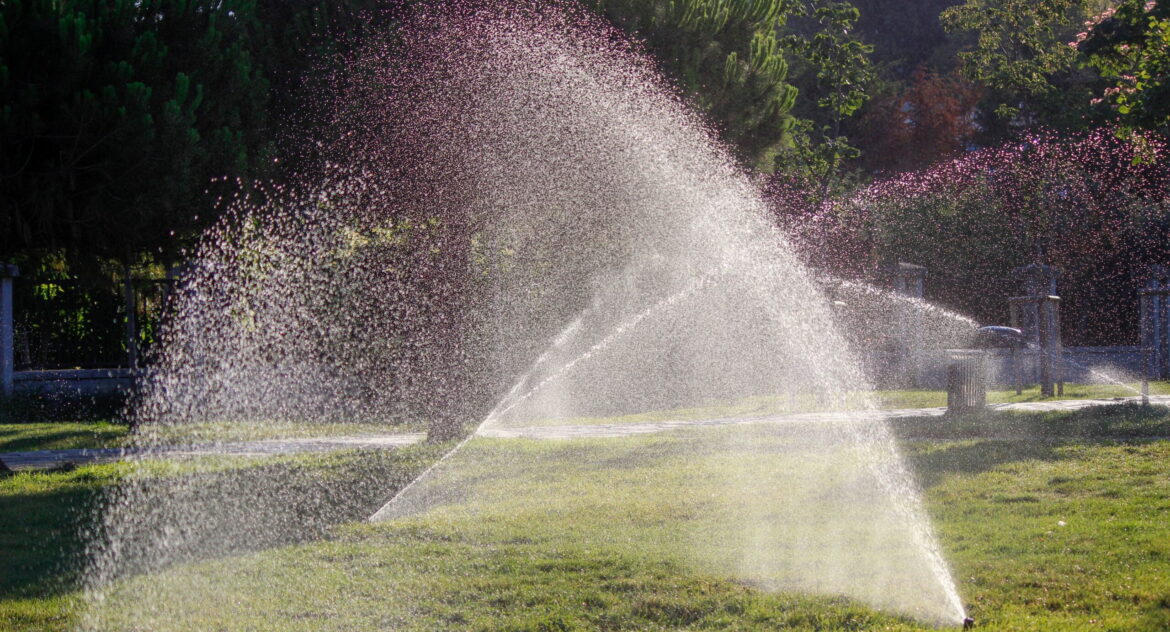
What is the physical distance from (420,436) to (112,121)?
572 cm

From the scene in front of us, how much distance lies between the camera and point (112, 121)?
9.36 m

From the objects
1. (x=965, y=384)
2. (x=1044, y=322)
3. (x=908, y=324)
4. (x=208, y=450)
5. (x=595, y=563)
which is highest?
(x=908, y=324)

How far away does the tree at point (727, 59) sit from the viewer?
42.5ft

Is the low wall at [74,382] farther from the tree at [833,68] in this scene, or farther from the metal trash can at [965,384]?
the metal trash can at [965,384]

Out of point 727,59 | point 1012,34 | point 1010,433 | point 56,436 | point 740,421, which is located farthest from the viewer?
point 1012,34

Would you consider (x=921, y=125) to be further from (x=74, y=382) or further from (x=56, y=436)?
(x=56, y=436)

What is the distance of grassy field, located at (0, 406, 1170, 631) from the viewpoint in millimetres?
5105

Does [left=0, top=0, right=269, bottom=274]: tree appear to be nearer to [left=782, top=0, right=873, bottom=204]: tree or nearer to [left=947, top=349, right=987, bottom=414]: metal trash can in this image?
[left=782, top=0, right=873, bottom=204]: tree


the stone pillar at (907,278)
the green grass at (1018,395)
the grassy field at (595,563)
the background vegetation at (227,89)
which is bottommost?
the grassy field at (595,563)

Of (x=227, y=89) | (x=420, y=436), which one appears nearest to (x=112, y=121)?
(x=227, y=89)

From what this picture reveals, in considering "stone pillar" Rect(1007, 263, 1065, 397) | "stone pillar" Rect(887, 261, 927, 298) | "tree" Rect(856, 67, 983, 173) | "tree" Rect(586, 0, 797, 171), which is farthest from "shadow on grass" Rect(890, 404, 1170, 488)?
"tree" Rect(856, 67, 983, 173)

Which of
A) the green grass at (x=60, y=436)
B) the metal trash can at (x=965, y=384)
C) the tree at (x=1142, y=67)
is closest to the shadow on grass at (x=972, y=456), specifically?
the metal trash can at (x=965, y=384)

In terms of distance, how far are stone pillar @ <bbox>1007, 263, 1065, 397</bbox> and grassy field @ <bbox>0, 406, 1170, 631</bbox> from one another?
7.77 meters

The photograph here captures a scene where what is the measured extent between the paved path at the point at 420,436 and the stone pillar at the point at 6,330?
16.5 ft
